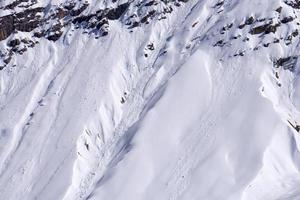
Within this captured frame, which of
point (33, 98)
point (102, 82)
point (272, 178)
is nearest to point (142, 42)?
point (102, 82)

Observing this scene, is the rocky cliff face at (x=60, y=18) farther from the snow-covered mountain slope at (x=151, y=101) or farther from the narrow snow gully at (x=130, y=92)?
the narrow snow gully at (x=130, y=92)

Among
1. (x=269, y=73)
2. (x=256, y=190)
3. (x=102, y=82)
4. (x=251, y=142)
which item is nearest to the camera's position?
(x=256, y=190)

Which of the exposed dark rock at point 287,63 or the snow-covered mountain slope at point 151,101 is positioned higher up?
the exposed dark rock at point 287,63

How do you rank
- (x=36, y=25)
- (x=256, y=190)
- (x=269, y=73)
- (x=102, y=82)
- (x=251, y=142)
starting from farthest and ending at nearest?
(x=36, y=25), (x=102, y=82), (x=269, y=73), (x=251, y=142), (x=256, y=190)

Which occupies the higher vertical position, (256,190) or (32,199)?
(256,190)

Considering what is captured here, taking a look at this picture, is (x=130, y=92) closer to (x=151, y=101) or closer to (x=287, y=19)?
(x=151, y=101)

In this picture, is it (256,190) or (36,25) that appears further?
(36,25)

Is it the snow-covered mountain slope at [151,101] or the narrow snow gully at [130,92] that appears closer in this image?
the snow-covered mountain slope at [151,101]

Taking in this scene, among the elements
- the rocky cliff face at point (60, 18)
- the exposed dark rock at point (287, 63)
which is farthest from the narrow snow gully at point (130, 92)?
the exposed dark rock at point (287, 63)

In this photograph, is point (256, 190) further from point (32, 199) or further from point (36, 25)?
point (36, 25)

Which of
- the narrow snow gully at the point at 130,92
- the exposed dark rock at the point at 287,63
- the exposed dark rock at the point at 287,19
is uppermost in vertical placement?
the exposed dark rock at the point at 287,19
